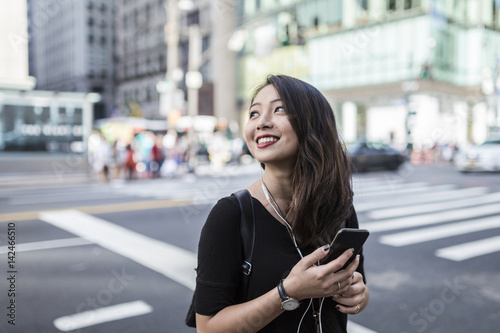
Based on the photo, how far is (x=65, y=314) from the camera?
4027mm

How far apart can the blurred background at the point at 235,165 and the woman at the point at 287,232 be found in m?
0.38

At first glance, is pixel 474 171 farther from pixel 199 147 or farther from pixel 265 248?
pixel 265 248

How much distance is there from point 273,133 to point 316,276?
52 cm

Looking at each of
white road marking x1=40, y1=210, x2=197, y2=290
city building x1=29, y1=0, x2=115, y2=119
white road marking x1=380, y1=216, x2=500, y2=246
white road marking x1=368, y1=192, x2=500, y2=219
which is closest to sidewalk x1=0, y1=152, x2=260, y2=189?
white road marking x1=40, y1=210, x2=197, y2=290

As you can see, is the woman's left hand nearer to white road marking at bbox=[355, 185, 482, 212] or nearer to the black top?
the black top

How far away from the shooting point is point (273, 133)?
162 cm

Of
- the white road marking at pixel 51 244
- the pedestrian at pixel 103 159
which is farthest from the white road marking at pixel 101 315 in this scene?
the pedestrian at pixel 103 159

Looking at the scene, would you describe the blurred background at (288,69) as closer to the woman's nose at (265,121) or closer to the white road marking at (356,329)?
the woman's nose at (265,121)

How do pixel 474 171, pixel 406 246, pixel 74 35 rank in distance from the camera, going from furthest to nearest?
pixel 74 35
pixel 474 171
pixel 406 246

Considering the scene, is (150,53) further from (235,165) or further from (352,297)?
(352,297)

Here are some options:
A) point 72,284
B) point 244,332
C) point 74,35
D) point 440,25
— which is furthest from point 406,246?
point 74,35

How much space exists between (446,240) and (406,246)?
32.4 inches

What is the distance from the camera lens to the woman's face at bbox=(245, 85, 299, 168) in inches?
63.4

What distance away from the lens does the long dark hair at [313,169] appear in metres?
1.58
